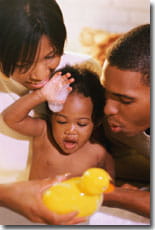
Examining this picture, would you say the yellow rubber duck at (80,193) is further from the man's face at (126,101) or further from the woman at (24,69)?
the man's face at (126,101)

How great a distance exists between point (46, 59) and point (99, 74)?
5.7 inches

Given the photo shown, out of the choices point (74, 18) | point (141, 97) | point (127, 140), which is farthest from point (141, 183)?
point (74, 18)

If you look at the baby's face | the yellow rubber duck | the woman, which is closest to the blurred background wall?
the woman

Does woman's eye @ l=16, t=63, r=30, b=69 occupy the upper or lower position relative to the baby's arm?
upper

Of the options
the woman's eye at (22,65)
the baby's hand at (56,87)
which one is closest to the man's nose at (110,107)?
the baby's hand at (56,87)

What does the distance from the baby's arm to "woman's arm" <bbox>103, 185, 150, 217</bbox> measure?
0.27 meters

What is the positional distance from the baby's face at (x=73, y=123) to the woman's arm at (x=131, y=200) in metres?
0.16

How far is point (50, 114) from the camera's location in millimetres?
1023

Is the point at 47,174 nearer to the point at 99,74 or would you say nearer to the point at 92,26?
the point at 99,74

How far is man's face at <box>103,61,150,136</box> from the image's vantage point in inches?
39.9

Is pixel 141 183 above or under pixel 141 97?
under

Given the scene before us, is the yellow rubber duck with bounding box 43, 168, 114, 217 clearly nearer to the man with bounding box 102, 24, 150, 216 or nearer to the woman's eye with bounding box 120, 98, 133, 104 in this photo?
the man with bounding box 102, 24, 150, 216

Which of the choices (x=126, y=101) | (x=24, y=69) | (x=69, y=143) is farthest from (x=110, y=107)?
(x=24, y=69)

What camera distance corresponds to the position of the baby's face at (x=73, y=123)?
101cm
